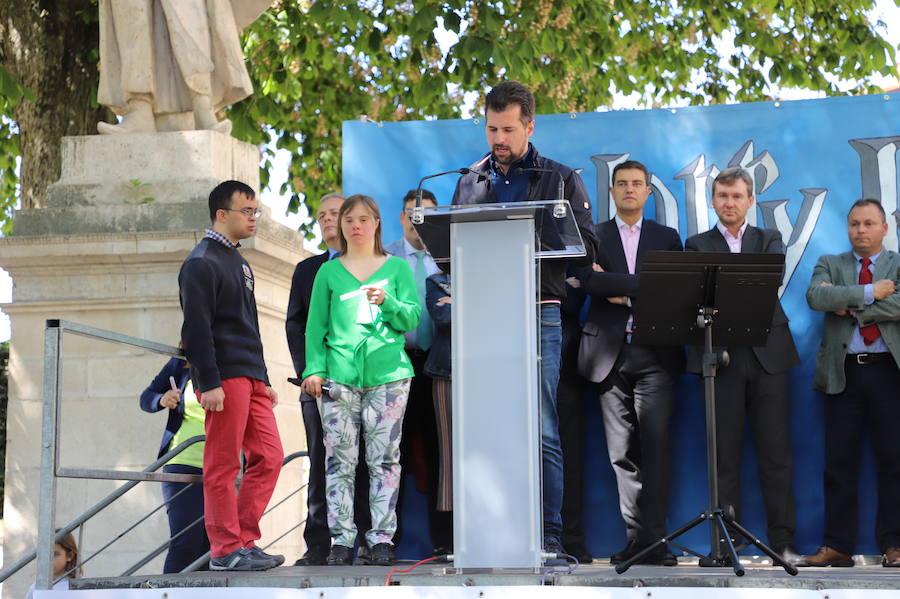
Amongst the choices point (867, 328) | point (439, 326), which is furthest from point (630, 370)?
point (867, 328)

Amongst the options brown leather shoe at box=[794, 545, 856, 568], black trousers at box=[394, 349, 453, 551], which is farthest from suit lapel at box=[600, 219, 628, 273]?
brown leather shoe at box=[794, 545, 856, 568]

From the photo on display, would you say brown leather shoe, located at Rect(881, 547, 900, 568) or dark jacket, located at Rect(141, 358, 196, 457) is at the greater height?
dark jacket, located at Rect(141, 358, 196, 457)

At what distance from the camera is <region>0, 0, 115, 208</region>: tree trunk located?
11.8 m

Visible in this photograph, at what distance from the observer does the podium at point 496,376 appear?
188 inches

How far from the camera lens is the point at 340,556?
20.1ft

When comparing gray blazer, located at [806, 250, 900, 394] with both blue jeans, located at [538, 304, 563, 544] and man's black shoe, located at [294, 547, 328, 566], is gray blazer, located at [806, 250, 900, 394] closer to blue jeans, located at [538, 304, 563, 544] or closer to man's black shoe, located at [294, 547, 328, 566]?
blue jeans, located at [538, 304, 563, 544]

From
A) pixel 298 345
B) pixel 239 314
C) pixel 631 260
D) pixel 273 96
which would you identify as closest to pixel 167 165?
pixel 298 345

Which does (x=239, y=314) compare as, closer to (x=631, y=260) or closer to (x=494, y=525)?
(x=494, y=525)

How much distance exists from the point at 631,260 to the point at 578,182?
1420 mm

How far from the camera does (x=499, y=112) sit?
18.1ft

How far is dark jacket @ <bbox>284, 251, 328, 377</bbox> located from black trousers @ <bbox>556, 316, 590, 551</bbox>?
1.48m

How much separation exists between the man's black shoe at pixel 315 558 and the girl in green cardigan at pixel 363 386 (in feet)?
1.28

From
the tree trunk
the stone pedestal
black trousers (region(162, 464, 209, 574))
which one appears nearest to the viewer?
black trousers (region(162, 464, 209, 574))

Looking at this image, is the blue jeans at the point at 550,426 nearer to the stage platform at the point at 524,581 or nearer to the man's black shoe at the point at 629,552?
the stage platform at the point at 524,581
